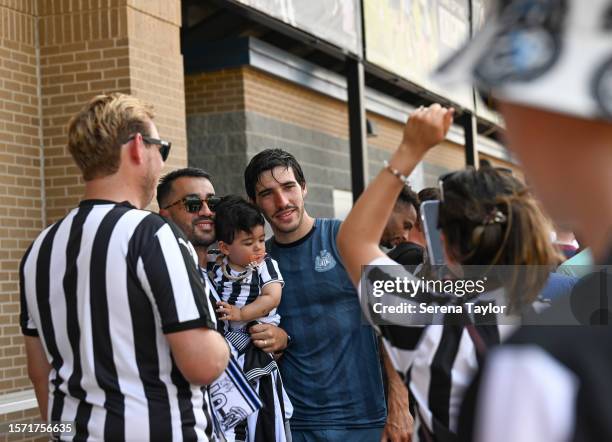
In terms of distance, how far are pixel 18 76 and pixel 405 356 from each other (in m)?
5.92

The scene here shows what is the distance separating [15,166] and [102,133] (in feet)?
14.9

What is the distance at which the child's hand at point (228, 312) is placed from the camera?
→ 14.5 ft

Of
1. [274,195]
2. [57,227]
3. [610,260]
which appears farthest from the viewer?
[274,195]

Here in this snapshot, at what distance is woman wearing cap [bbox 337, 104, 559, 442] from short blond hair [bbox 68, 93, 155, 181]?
1037 mm

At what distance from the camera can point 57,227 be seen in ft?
10.2

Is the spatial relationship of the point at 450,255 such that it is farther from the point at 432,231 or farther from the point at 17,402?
the point at 17,402

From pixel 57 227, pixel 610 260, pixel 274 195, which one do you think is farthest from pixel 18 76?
pixel 610 260

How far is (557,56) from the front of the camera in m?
0.99

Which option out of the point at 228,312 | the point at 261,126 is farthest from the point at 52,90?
the point at 228,312

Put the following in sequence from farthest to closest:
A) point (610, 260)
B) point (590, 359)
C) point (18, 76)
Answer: point (18, 76)
point (610, 260)
point (590, 359)

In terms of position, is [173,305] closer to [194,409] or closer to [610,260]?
[194,409]

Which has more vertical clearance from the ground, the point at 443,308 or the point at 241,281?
the point at 241,281

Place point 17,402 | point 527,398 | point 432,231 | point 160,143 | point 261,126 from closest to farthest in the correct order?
point 527,398, point 432,231, point 160,143, point 17,402, point 261,126

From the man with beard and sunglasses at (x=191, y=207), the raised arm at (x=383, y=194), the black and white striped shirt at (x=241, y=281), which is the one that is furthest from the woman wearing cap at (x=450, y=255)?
the man with beard and sunglasses at (x=191, y=207)
